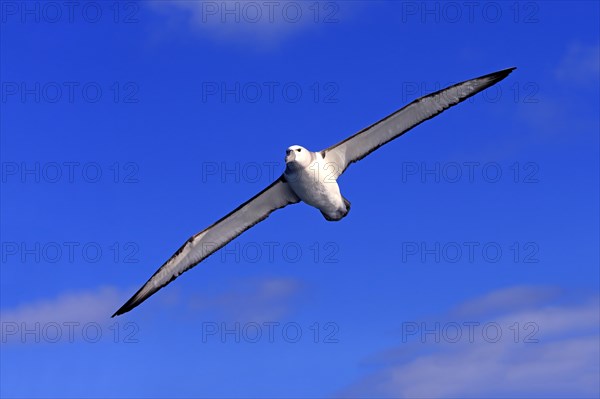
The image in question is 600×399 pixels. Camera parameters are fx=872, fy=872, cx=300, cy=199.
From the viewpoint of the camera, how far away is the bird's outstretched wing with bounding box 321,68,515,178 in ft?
81.3

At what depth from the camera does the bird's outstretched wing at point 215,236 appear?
26688 mm

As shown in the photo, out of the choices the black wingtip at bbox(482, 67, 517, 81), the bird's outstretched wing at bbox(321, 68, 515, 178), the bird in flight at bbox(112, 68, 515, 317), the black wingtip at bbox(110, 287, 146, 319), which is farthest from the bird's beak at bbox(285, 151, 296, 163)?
the black wingtip at bbox(110, 287, 146, 319)

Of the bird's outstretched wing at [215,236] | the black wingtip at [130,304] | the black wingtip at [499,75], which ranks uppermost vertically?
the black wingtip at [499,75]

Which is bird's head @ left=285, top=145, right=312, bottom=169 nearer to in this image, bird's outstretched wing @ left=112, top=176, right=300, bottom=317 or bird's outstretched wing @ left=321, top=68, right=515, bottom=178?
bird's outstretched wing @ left=321, top=68, right=515, bottom=178

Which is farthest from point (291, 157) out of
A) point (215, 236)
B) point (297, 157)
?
point (215, 236)

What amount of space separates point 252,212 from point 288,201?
1300mm

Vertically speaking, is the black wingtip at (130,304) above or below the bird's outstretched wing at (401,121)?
below

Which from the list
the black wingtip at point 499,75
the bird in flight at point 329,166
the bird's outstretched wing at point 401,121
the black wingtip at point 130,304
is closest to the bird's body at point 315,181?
the bird in flight at point 329,166

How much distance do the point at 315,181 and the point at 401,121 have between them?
3.10 meters

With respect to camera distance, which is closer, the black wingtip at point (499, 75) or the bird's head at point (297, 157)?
the bird's head at point (297, 157)

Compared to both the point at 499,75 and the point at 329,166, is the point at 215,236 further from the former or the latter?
the point at 499,75

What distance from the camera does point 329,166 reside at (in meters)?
25.3

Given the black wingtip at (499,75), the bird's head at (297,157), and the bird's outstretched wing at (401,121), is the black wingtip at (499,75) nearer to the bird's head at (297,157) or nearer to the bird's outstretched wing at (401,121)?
the bird's outstretched wing at (401,121)

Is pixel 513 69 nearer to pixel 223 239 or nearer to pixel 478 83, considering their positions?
pixel 478 83
